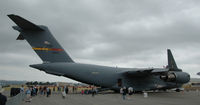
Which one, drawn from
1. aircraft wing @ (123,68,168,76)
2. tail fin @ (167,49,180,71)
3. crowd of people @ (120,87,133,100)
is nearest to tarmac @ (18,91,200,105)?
crowd of people @ (120,87,133,100)

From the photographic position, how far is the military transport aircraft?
18.2 metres

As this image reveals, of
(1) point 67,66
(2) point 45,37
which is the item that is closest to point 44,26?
(2) point 45,37

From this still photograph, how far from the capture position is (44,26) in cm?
1870

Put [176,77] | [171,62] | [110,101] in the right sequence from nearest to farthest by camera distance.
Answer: [110,101] < [176,77] < [171,62]

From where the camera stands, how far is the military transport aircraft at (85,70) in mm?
18172

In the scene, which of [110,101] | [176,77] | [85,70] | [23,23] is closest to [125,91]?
[110,101]

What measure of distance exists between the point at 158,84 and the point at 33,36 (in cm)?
1497

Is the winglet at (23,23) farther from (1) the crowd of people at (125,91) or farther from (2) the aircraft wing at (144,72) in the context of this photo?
(2) the aircraft wing at (144,72)

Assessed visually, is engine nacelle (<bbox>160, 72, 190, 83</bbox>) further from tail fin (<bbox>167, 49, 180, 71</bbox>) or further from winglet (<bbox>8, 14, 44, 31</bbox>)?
winglet (<bbox>8, 14, 44, 31</bbox>)

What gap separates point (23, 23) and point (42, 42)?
2799mm

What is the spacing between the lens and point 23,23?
16.1 m

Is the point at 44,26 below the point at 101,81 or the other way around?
the other way around

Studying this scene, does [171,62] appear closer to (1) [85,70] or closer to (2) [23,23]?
(1) [85,70]

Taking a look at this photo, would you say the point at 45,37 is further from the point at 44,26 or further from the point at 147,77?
the point at 147,77
